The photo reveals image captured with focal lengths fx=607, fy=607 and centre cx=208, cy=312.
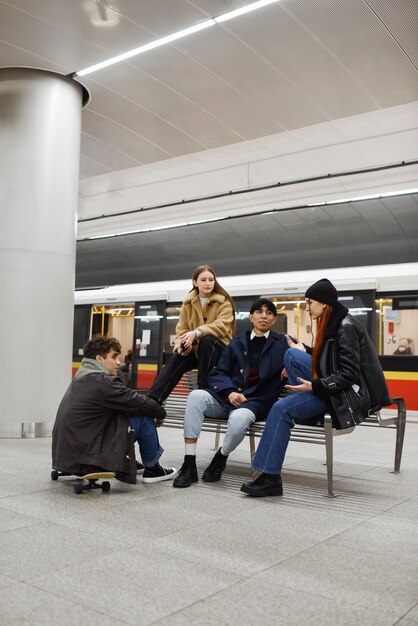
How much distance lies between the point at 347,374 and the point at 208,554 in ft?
6.09

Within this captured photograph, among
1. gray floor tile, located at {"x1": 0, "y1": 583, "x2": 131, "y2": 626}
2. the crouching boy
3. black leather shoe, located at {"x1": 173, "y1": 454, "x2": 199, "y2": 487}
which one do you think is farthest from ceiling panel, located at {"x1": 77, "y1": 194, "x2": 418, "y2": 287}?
gray floor tile, located at {"x1": 0, "y1": 583, "x2": 131, "y2": 626}

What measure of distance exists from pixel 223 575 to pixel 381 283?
8.98m

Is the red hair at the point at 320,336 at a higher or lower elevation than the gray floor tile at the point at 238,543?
higher

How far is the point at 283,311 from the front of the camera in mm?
11914

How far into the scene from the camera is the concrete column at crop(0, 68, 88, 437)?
7.43 metres

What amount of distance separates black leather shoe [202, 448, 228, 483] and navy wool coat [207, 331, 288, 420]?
0.42 meters

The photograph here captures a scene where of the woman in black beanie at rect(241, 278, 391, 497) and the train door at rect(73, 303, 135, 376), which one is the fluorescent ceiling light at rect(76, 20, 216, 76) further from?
the train door at rect(73, 303, 135, 376)

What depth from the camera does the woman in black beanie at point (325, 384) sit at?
4289 mm

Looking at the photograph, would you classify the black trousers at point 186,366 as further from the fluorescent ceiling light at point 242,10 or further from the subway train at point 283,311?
the subway train at point 283,311

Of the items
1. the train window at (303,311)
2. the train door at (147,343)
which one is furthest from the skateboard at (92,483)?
the train door at (147,343)

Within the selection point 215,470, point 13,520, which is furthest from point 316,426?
point 13,520

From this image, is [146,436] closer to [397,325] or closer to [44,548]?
[44,548]

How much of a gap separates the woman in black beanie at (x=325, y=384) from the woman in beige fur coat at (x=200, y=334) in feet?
2.64

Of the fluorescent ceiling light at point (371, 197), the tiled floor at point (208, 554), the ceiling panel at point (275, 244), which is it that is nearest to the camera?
the tiled floor at point (208, 554)
